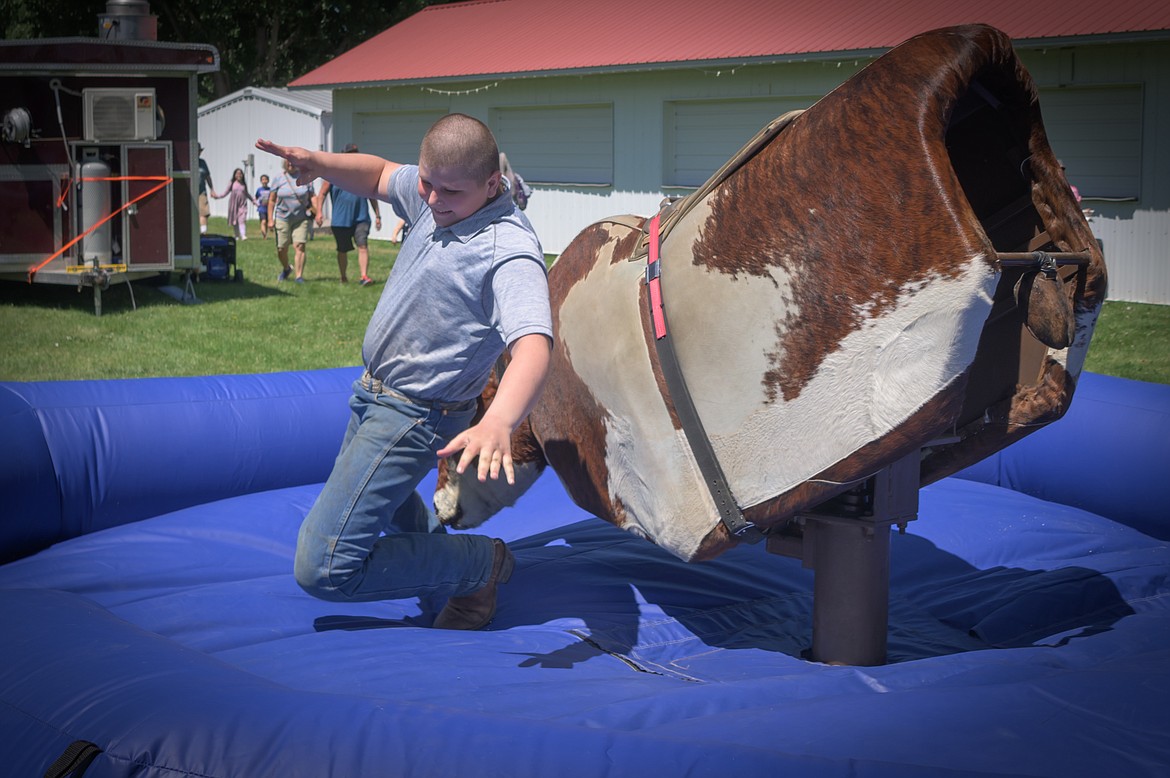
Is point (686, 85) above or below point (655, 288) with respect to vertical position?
above

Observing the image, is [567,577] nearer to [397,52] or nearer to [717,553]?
[717,553]

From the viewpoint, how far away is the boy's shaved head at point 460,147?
9.47 feet

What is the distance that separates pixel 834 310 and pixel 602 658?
113 centimetres

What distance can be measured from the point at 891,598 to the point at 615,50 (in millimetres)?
15218

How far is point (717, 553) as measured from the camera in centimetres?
290

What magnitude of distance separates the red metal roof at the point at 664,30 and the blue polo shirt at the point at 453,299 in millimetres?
10554

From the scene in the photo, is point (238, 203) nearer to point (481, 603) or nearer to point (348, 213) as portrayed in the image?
point (348, 213)

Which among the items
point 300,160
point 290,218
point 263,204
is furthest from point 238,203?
point 300,160

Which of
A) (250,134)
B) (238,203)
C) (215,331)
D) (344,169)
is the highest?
(250,134)

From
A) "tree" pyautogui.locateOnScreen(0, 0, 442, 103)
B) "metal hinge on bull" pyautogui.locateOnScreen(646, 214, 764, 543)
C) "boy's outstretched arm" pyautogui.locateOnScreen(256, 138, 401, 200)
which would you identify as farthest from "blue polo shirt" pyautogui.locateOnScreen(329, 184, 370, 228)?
"tree" pyautogui.locateOnScreen(0, 0, 442, 103)

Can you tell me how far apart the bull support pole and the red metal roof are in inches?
417

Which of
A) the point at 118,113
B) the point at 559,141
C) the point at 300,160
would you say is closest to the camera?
the point at 300,160

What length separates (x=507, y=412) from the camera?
2512 millimetres

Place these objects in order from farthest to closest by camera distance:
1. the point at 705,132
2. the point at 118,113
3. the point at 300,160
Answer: the point at 705,132, the point at 118,113, the point at 300,160
